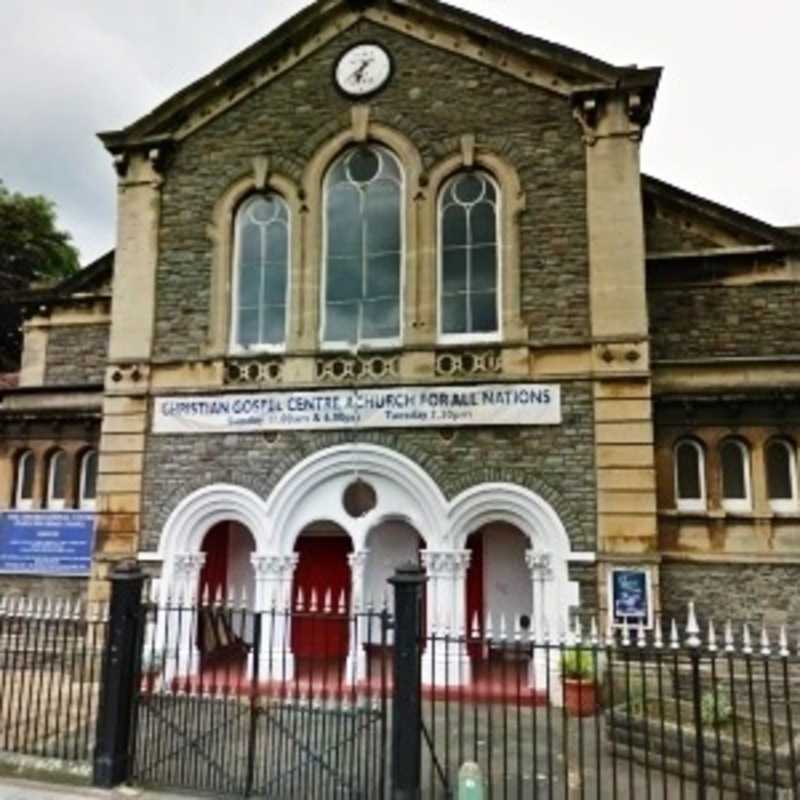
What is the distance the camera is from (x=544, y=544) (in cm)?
1122

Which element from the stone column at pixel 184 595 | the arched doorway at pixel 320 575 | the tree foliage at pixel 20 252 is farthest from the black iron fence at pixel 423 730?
the tree foliage at pixel 20 252

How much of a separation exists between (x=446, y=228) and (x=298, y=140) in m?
3.14

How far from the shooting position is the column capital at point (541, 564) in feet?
36.6

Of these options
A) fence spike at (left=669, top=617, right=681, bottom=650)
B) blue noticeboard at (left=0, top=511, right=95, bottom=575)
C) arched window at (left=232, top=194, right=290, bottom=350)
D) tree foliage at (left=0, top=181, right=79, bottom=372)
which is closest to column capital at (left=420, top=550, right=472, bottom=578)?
fence spike at (left=669, top=617, right=681, bottom=650)

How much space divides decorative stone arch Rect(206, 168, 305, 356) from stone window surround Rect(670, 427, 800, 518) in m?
6.61

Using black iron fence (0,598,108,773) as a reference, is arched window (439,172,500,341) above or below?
above

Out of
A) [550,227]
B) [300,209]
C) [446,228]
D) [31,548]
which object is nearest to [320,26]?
[300,209]

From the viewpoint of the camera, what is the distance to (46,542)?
13836mm

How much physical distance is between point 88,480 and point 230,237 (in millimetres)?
5196

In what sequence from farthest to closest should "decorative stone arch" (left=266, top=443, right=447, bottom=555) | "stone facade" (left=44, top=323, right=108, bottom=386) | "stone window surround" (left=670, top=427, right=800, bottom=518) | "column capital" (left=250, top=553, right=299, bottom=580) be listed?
1. "stone facade" (left=44, top=323, right=108, bottom=386)
2. "column capital" (left=250, top=553, right=299, bottom=580)
3. "decorative stone arch" (left=266, top=443, right=447, bottom=555)
4. "stone window surround" (left=670, top=427, right=800, bottom=518)

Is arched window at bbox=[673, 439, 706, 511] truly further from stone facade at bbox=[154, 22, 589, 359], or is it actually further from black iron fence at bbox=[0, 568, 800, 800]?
stone facade at bbox=[154, 22, 589, 359]

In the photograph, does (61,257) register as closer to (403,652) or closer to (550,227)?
(550,227)

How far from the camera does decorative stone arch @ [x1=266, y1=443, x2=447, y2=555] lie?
11797 mm

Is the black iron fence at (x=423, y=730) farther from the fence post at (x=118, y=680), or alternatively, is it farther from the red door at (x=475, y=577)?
the red door at (x=475, y=577)
